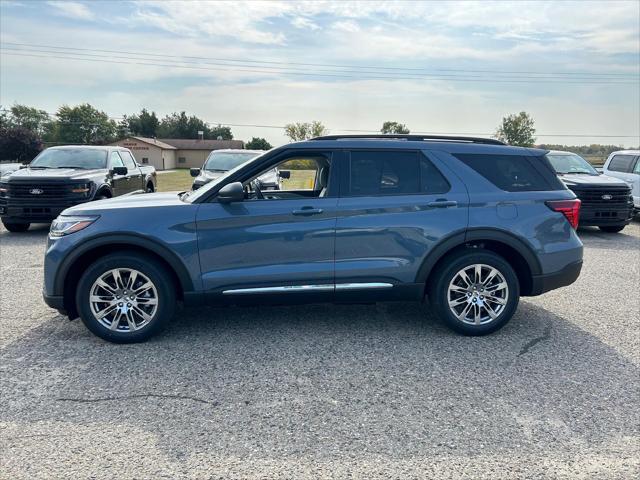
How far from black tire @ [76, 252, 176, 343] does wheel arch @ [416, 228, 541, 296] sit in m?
2.26

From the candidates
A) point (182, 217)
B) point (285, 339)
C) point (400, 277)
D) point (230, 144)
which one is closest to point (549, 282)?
point (400, 277)

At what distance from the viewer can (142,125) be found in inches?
4060

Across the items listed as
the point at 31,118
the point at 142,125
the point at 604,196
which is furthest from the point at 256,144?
the point at 604,196

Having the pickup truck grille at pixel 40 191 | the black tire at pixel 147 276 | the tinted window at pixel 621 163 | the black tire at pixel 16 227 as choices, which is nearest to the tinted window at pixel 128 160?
the pickup truck grille at pixel 40 191

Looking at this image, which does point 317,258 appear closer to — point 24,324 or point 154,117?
point 24,324

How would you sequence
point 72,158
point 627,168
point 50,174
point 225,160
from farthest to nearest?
point 225,160 → point 627,168 → point 72,158 → point 50,174

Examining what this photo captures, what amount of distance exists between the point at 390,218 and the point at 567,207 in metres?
1.71

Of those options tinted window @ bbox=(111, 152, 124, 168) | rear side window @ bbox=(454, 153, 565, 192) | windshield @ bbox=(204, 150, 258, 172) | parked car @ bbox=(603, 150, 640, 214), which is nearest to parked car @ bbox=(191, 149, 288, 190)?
windshield @ bbox=(204, 150, 258, 172)

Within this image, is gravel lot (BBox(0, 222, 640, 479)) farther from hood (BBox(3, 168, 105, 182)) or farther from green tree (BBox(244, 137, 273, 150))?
green tree (BBox(244, 137, 273, 150))

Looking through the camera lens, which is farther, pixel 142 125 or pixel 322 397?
pixel 142 125

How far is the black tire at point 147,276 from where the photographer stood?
4199mm

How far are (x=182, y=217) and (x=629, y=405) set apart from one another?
3.69 m

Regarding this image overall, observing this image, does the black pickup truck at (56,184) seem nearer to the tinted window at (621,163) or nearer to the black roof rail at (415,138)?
the black roof rail at (415,138)

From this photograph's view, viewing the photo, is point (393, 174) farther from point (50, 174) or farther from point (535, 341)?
point (50, 174)
